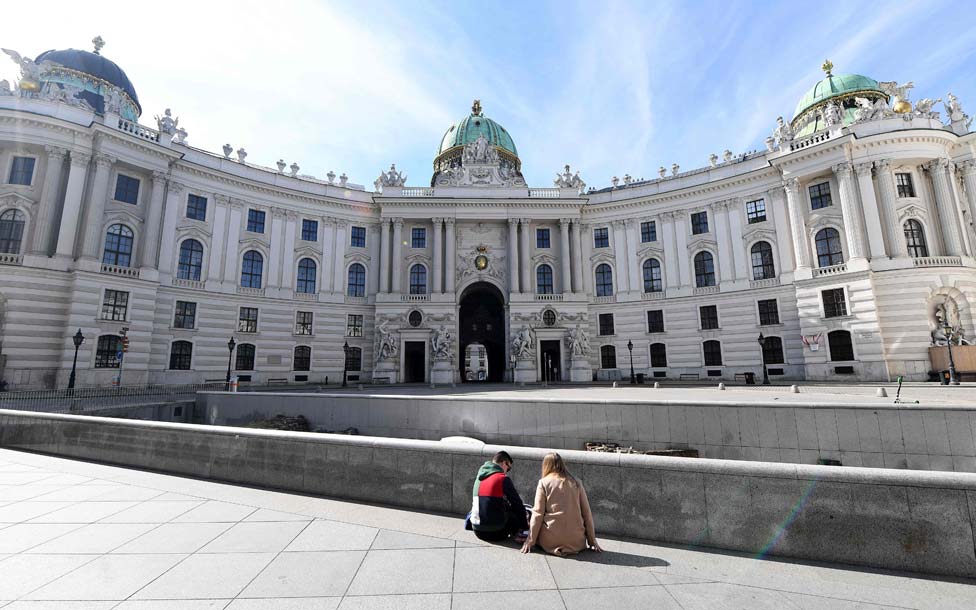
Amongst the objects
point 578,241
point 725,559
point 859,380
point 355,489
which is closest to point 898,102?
point 859,380

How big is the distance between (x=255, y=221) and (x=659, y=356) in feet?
122

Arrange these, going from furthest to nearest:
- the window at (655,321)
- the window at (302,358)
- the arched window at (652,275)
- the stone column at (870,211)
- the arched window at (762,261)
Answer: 1. the arched window at (652,275)
2. the window at (655,321)
3. the window at (302,358)
4. the arched window at (762,261)
5. the stone column at (870,211)

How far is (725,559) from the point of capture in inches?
192

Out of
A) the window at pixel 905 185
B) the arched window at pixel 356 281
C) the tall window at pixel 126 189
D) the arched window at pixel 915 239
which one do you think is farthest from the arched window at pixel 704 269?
the tall window at pixel 126 189

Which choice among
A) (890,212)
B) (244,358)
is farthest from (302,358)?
(890,212)

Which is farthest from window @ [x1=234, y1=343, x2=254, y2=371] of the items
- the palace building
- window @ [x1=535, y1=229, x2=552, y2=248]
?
window @ [x1=535, y1=229, x2=552, y2=248]

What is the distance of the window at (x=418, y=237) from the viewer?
40.5 m

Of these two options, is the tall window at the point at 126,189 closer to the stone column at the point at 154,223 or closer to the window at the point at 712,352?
the stone column at the point at 154,223

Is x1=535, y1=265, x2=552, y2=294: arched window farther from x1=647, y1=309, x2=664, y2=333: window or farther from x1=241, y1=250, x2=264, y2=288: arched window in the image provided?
x1=241, y1=250, x2=264, y2=288: arched window

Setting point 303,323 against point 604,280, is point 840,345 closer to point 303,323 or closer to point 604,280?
point 604,280

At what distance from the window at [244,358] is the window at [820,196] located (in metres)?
45.9

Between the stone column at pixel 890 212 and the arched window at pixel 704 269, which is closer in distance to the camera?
the stone column at pixel 890 212

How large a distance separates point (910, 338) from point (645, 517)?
1310 inches

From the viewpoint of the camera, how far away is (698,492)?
5.30 m
